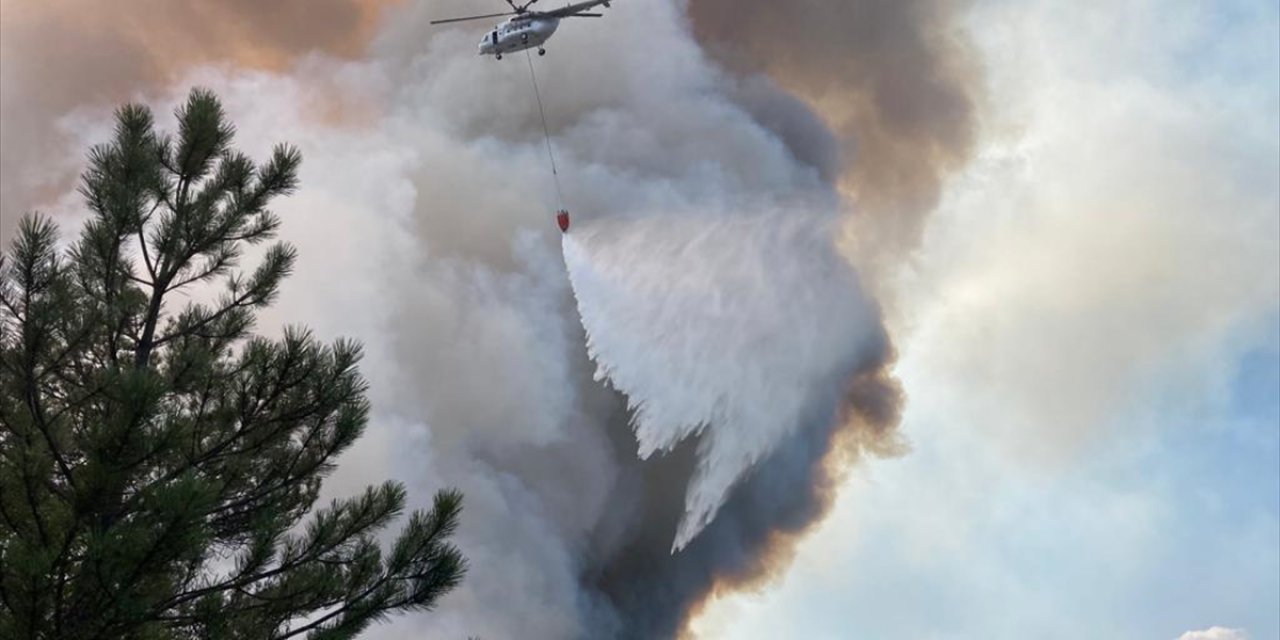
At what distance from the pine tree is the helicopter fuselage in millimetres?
45900

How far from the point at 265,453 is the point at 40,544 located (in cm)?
601

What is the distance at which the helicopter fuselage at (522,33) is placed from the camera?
72.8m

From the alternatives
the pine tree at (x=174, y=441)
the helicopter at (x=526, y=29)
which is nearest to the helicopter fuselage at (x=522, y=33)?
the helicopter at (x=526, y=29)

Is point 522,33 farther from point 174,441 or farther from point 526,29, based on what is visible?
point 174,441

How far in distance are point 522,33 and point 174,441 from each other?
180 ft

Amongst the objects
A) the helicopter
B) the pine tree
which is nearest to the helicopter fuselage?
the helicopter

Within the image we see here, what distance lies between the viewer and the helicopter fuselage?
72.8 meters

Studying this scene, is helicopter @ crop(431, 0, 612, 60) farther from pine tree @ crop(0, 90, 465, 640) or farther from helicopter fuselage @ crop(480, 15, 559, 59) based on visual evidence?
pine tree @ crop(0, 90, 465, 640)

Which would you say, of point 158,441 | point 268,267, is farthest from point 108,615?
Answer: point 268,267

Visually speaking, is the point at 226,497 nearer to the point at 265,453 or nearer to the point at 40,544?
the point at 265,453

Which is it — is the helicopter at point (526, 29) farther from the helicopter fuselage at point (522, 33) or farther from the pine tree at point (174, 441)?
the pine tree at point (174, 441)

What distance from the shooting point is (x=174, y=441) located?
76.3ft

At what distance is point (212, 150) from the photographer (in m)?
28.4

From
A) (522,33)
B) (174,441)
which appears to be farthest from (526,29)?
(174,441)
